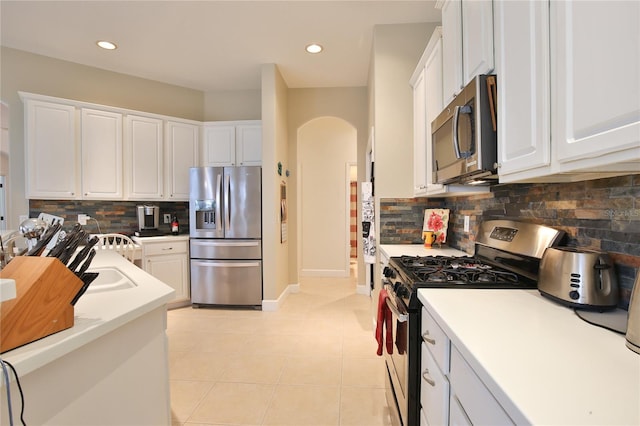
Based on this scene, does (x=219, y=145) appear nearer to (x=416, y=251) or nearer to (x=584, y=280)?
(x=416, y=251)

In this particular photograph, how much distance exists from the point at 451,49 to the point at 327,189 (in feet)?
12.4

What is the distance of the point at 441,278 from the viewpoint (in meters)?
1.37

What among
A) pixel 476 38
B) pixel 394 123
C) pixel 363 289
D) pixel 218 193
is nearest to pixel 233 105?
pixel 218 193

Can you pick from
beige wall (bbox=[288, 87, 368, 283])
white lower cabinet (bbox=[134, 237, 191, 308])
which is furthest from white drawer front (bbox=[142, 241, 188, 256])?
beige wall (bbox=[288, 87, 368, 283])

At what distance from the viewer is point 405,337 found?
1.33 meters

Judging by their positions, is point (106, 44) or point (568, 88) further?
point (106, 44)

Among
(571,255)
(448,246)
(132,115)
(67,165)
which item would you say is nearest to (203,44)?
(132,115)

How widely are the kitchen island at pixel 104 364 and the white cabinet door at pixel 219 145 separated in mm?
2929

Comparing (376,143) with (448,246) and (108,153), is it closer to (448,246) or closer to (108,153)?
(448,246)

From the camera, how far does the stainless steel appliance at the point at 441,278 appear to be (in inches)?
50.2

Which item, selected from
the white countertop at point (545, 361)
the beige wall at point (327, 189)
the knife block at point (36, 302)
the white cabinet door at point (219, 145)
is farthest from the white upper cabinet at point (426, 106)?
the beige wall at point (327, 189)

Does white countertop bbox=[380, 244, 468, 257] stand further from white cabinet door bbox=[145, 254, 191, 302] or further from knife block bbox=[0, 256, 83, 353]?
white cabinet door bbox=[145, 254, 191, 302]

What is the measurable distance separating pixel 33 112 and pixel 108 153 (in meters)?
0.71

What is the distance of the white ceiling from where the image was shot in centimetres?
261
